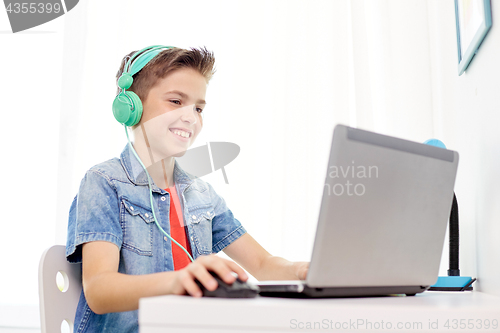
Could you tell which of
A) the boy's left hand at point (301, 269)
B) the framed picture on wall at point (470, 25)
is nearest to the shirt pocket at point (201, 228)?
the boy's left hand at point (301, 269)

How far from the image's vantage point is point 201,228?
1107 mm

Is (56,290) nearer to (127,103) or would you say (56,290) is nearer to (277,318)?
(127,103)

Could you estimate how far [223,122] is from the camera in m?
1.84

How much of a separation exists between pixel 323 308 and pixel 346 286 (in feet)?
0.35

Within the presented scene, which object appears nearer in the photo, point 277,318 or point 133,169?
point 277,318

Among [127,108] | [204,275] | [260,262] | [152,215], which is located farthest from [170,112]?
[204,275]

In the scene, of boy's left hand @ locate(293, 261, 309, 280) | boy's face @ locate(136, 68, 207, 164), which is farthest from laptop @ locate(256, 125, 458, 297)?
boy's face @ locate(136, 68, 207, 164)

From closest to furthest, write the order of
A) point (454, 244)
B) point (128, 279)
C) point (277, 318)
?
point (277, 318) < point (128, 279) < point (454, 244)

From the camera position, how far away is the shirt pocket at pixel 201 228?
3.55 feet

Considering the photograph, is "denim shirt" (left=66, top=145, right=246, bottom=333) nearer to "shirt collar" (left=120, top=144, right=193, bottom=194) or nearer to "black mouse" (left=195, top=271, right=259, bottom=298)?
"shirt collar" (left=120, top=144, right=193, bottom=194)

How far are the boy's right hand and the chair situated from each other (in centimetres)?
45

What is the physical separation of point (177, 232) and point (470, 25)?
2.78ft

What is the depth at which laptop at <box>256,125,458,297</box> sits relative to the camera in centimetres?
46

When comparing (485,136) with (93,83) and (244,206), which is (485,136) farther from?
(93,83)
